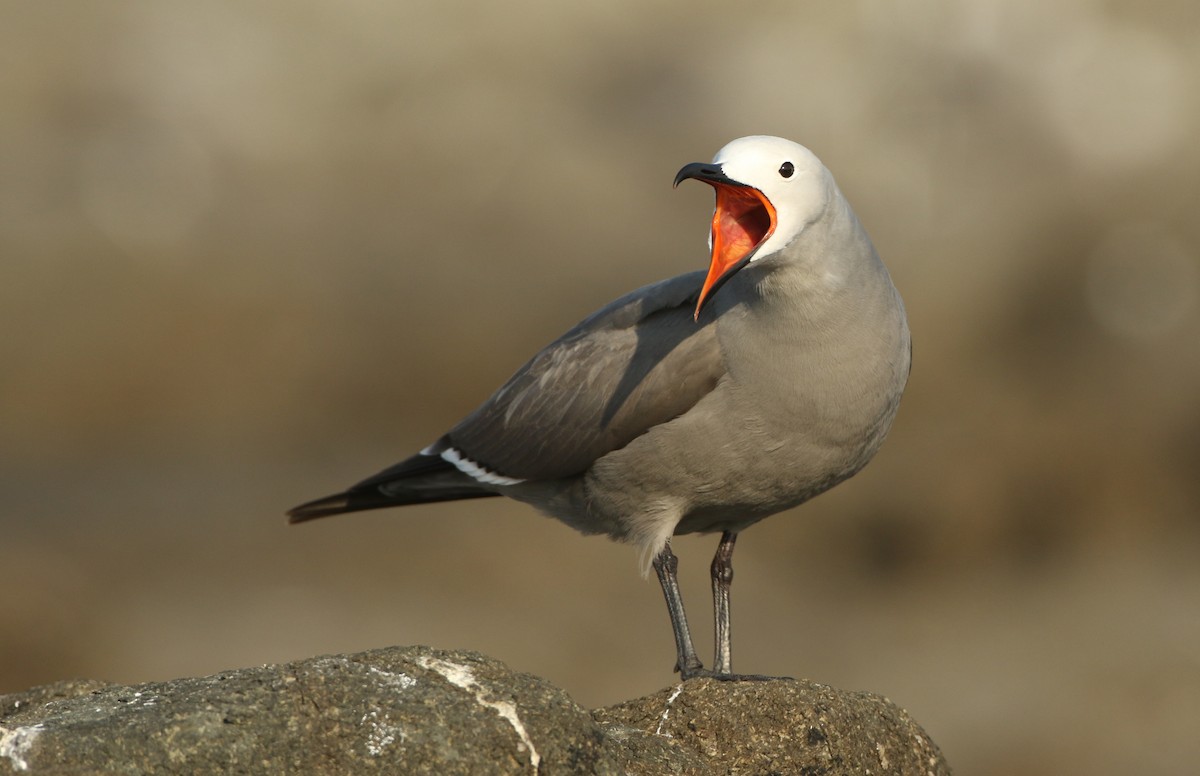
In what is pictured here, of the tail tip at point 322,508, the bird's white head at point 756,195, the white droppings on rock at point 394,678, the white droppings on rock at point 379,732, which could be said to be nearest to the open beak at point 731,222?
the bird's white head at point 756,195

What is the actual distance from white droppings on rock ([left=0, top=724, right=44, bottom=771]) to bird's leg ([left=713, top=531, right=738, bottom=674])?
310cm

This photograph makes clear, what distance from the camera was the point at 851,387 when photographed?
19.7ft

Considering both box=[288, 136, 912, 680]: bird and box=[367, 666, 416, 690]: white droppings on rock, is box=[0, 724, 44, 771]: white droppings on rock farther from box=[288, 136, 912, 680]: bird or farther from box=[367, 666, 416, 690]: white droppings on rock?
box=[288, 136, 912, 680]: bird

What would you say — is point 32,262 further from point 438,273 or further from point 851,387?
point 851,387

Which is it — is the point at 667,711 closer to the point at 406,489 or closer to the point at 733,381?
the point at 733,381

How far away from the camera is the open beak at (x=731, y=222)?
5.38 m

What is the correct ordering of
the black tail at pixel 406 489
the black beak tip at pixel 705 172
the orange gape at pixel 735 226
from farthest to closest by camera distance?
the black tail at pixel 406 489, the orange gape at pixel 735 226, the black beak tip at pixel 705 172

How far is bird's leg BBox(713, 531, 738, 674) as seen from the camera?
648cm

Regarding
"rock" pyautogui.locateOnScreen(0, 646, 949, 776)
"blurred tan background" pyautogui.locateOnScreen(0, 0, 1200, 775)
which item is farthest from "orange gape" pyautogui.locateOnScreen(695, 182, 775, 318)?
"blurred tan background" pyautogui.locateOnScreen(0, 0, 1200, 775)

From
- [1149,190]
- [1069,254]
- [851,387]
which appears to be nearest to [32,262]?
[1069,254]

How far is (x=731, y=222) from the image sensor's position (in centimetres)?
573

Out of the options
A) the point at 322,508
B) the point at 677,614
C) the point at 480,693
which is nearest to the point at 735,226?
the point at 677,614

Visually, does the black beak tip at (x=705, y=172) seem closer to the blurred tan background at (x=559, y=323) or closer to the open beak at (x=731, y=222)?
the open beak at (x=731, y=222)

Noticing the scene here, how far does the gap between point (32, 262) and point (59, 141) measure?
241 centimetres
